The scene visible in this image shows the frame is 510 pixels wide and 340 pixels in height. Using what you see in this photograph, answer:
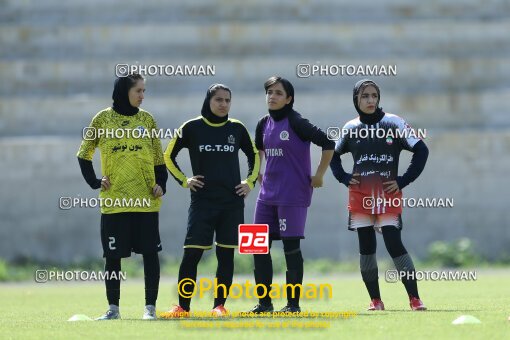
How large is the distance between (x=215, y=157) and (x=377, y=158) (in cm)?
152

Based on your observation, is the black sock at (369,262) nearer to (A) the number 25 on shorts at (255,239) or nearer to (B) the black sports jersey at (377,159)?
(B) the black sports jersey at (377,159)

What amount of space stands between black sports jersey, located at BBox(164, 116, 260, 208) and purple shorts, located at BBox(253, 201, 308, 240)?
0.27 meters

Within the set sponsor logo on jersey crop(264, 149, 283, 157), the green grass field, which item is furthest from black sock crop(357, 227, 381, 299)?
sponsor logo on jersey crop(264, 149, 283, 157)

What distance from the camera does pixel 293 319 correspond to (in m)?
9.67

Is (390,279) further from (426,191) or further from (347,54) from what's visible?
(347,54)

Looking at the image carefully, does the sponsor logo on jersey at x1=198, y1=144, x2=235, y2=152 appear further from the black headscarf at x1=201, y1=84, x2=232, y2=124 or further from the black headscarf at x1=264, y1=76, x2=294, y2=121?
the black headscarf at x1=264, y1=76, x2=294, y2=121

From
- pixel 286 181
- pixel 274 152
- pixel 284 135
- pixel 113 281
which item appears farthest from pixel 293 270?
pixel 113 281

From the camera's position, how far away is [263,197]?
10.6 meters

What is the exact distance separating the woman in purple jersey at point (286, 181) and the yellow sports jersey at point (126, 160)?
3.34 ft

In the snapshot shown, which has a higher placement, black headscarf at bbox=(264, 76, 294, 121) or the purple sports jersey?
black headscarf at bbox=(264, 76, 294, 121)

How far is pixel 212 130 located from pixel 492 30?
13.8 meters

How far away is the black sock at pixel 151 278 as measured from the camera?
10.1 metres

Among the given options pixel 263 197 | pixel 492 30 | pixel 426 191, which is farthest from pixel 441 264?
pixel 263 197

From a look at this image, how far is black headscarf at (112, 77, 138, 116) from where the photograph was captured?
10.2 metres
